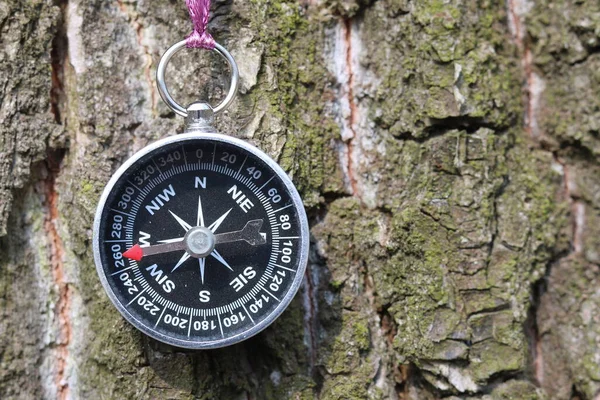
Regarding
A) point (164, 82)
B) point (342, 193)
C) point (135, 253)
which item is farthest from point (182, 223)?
point (342, 193)

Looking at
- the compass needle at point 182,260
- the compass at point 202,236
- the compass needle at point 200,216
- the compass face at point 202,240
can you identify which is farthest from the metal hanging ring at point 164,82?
the compass needle at point 182,260

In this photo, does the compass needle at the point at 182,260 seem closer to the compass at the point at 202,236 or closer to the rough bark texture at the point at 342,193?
the compass at the point at 202,236

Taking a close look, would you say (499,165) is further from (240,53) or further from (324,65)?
(240,53)

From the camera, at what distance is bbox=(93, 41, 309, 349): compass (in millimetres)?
1938

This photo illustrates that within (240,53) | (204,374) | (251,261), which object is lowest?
(204,374)

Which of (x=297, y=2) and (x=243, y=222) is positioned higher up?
(x=297, y=2)

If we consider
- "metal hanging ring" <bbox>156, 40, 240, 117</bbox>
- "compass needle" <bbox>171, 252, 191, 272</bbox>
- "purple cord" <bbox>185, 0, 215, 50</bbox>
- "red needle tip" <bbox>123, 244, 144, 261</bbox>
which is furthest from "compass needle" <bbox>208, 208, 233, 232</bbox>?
"purple cord" <bbox>185, 0, 215, 50</bbox>

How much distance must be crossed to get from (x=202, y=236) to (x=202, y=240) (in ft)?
0.04

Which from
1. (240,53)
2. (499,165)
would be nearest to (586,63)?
(499,165)

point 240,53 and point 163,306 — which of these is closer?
point 163,306

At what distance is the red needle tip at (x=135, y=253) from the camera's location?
1932 mm

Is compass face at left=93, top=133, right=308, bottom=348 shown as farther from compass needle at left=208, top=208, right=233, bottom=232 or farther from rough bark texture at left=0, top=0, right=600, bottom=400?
rough bark texture at left=0, top=0, right=600, bottom=400

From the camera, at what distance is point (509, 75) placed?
221 centimetres

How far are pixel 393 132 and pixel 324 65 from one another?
32cm
